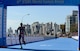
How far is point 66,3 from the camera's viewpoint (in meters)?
19.6

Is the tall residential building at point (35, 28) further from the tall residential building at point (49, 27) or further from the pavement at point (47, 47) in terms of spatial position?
the pavement at point (47, 47)

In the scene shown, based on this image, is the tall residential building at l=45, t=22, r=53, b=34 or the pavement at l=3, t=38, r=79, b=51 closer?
the pavement at l=3, t=38, r=79, b=51

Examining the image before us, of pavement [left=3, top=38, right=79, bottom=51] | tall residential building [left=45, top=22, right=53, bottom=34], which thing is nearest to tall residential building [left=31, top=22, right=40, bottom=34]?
tall residential building [left=45, top=22, right=53, bottom=34]

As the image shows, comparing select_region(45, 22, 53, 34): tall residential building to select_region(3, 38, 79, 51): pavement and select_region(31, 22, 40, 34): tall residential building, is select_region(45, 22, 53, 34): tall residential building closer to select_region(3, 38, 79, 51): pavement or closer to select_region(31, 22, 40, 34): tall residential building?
select_region(31, 22, 40, 34): tall residential building

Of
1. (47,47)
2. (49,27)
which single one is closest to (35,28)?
(49,27)

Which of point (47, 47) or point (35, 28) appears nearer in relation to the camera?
point (47, 47)

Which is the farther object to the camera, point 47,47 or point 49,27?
point 49,27

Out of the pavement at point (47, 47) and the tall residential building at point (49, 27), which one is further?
the tall residential building at point (49, 27)

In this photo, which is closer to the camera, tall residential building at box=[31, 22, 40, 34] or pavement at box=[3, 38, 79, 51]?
pavement at box=[3, 38, 79, 51]

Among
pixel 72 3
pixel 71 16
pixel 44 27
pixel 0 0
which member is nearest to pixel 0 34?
pixel 0 0

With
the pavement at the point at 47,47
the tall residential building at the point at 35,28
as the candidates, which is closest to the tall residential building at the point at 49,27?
the tall residential building at the point at 35,28

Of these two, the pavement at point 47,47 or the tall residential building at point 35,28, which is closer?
the pavement at point 47,47

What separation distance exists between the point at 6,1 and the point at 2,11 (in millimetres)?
1129

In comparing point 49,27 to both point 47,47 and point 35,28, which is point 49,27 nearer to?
point 35,28
